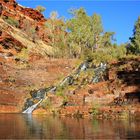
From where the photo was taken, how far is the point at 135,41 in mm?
83250

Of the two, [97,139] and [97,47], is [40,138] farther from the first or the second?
[97,47]

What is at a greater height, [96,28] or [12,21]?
[12,21]

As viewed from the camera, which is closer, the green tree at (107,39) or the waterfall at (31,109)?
the waterfall at (31,109)

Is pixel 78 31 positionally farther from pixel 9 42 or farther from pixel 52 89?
pixel 52 89

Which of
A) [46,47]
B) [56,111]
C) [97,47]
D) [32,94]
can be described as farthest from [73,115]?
[46,47]

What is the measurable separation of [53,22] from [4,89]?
3439 cm

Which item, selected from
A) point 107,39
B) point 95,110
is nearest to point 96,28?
point 107,39

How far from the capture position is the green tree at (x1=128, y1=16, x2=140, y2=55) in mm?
82375

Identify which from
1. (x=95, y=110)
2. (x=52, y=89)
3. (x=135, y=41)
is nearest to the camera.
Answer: (x=95, y=110)

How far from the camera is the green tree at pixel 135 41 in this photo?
82.4 metres

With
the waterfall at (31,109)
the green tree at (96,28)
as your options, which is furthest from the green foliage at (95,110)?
the green tree at (96,28)

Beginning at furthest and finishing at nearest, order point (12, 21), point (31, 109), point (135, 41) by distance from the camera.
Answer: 1. point (12, 21)
2. point (135, 41)
3. point (31, 109)

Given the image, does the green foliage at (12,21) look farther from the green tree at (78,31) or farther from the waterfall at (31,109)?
the waterfall at (31,109)

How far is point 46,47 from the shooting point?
92.6 m
